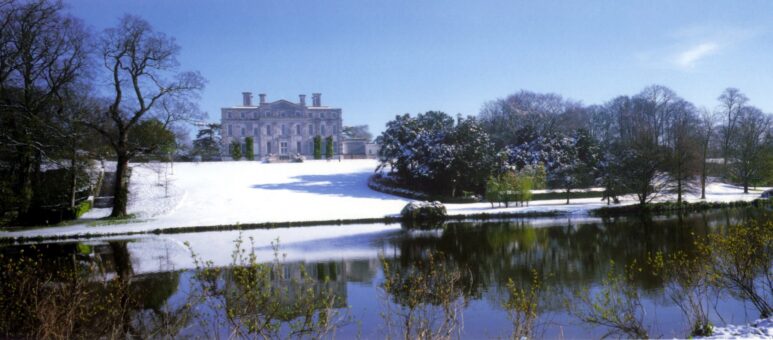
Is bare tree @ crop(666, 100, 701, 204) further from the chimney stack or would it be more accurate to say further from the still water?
the chimney stack

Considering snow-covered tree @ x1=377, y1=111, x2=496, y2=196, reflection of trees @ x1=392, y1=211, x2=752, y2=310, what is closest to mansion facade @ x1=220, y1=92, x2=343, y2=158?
snow-covered tree @ x1=377, y1=111, x2=496, y2=196

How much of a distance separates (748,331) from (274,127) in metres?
68.4

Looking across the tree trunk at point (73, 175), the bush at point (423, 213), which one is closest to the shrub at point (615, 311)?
the bush at point (423, 213)

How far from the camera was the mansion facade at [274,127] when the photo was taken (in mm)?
70938

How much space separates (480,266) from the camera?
1094cm

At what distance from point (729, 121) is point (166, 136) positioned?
44.4 m

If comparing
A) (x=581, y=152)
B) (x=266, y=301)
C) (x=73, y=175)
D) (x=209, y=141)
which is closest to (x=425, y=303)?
(x=266, y=301)

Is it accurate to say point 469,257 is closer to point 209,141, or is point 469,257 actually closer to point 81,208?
point 81,208

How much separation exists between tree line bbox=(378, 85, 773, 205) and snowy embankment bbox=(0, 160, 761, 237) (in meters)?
2.02

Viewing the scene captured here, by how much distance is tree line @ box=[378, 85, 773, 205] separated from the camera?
2584 centimetres

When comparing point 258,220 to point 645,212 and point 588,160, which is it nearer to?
point 645,212

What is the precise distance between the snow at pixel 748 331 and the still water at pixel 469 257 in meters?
0.47

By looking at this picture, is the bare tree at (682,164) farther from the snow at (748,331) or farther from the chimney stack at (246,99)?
the chimney stack at (246,99)

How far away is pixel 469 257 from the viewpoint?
1211 cm
